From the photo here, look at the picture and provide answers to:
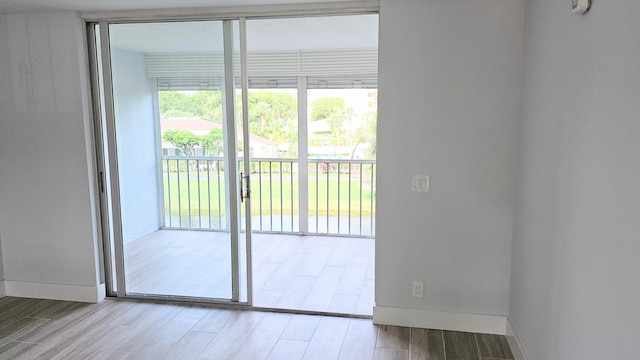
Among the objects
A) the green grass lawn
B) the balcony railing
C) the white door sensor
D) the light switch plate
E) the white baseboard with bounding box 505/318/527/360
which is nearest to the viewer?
the white door sensor

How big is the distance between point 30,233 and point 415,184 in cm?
315

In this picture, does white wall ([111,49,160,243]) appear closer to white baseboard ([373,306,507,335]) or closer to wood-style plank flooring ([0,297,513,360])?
wood-style plank flooring ([0,297,513,360])

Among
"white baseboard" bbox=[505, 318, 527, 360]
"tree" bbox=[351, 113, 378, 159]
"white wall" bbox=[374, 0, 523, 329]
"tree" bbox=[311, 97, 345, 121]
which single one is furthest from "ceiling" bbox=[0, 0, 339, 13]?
"tree" bbox=[351, 113, 378, 159]

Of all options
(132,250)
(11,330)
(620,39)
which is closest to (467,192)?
(620,39)

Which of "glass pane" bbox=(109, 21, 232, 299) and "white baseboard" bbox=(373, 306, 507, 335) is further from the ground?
"glass pane" bbox=(109, 21, 232, 299)

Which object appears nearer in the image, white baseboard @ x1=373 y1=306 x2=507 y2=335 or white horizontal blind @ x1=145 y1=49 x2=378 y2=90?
white baseboard @ x1=373 y1=306 x2=507 y2=335

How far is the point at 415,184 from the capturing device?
10.3 ft

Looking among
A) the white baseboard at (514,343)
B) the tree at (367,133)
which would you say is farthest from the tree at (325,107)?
the white baseboard at (514,343)

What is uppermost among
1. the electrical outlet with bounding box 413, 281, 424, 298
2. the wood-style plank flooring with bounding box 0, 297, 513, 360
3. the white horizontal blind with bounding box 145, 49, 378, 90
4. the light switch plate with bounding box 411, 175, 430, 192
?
the white horizontal blind with bounding box 145, 49, 378, 90

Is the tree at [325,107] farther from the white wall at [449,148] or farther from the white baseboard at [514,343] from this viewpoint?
the white baseboard at [514,343]

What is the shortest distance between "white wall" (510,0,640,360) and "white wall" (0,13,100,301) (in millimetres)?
3222

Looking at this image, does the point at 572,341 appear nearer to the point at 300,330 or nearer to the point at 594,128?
the point at 594,128

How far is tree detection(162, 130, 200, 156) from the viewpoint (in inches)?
142

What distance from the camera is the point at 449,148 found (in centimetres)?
305
